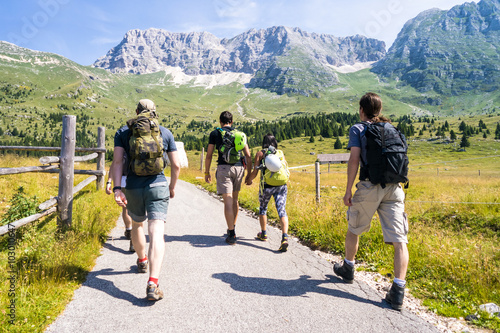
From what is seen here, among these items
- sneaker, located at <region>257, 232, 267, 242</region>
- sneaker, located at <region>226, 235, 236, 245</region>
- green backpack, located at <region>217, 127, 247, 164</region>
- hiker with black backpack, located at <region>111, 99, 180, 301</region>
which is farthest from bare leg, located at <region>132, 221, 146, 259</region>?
sneaker, located at <region>257, 232, 267, 242</region>

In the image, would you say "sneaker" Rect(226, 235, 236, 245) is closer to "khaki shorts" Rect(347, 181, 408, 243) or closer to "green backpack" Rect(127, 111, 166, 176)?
"green backpack" Rect(127, 111, 166, 176)

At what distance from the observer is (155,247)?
3.95 meters

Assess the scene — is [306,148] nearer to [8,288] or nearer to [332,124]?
[332,124]

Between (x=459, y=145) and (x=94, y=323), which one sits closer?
(x=94, y=323)

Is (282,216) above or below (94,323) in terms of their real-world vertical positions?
above

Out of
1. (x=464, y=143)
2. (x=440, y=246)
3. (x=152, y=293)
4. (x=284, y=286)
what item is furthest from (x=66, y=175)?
(x=464, y=143)

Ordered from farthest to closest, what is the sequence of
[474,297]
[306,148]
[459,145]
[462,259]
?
[306,148]
[459,145]
[462,259]
[474,297]

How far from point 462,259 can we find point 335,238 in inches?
90.5

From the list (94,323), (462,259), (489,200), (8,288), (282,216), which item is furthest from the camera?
(489,200)

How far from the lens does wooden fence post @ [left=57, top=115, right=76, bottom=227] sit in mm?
5855

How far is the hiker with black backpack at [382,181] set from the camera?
3.88m

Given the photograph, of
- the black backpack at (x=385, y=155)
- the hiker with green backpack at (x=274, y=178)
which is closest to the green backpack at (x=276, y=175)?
the hiker with green backpack at (x=274, y=178)

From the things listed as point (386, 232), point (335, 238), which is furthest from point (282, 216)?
point (386, 232)

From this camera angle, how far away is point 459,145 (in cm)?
11425
